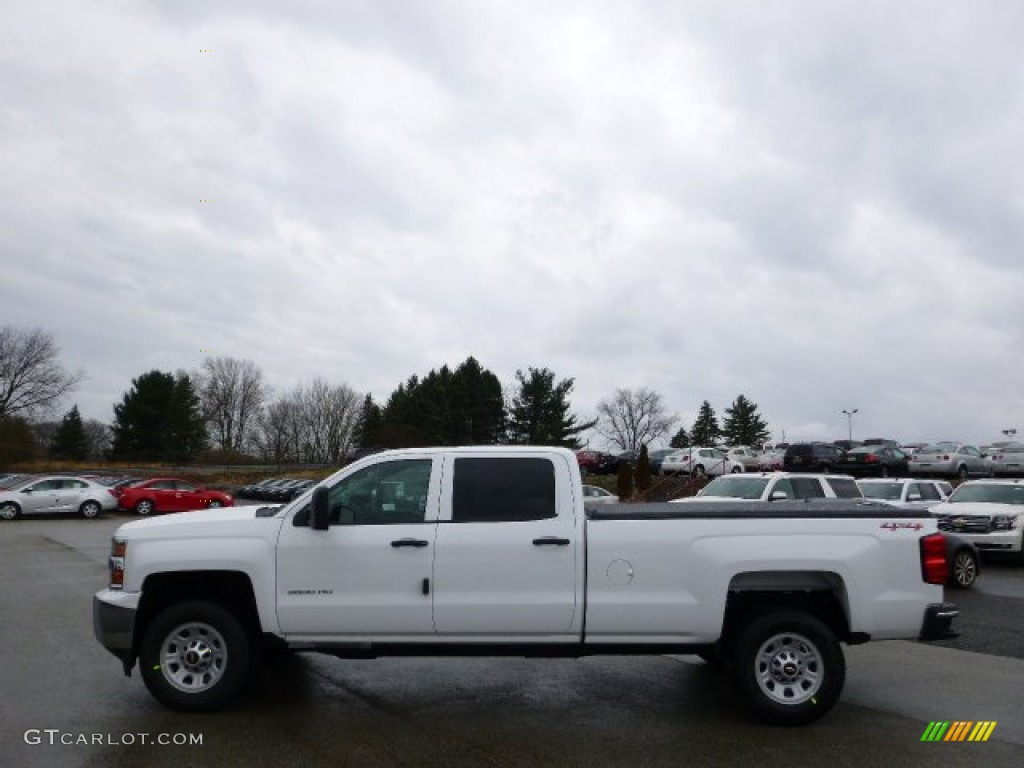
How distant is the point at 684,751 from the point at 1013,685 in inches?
148

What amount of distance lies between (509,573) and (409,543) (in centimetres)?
75

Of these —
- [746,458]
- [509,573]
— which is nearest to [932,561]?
[509,573]

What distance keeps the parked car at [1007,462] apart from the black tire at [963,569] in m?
31.8

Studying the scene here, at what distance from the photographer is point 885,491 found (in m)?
19.4

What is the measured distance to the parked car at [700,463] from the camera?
4447 centimetres

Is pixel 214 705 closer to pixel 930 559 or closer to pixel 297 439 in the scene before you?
pixel 930 559

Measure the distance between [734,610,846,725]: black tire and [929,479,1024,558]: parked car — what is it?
37.7 feet

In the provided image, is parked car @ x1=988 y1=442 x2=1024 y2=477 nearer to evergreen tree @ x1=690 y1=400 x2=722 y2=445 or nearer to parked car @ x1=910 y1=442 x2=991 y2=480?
parked car @ x1=910 y1=442 x2=991 y2=480

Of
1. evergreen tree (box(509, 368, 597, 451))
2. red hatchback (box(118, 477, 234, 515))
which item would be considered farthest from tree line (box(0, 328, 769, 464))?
red hatchback (box(118, 477, 234, 515))

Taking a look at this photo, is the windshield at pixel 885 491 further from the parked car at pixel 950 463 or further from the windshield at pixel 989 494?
the parked car at pixel 950 463

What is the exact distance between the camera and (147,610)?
635cm

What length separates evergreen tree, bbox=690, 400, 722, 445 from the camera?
11100 cm

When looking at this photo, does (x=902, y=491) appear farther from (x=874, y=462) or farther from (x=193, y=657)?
(x=874, y=462)

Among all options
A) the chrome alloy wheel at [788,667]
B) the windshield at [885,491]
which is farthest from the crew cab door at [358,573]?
the windshield at [885,491]
